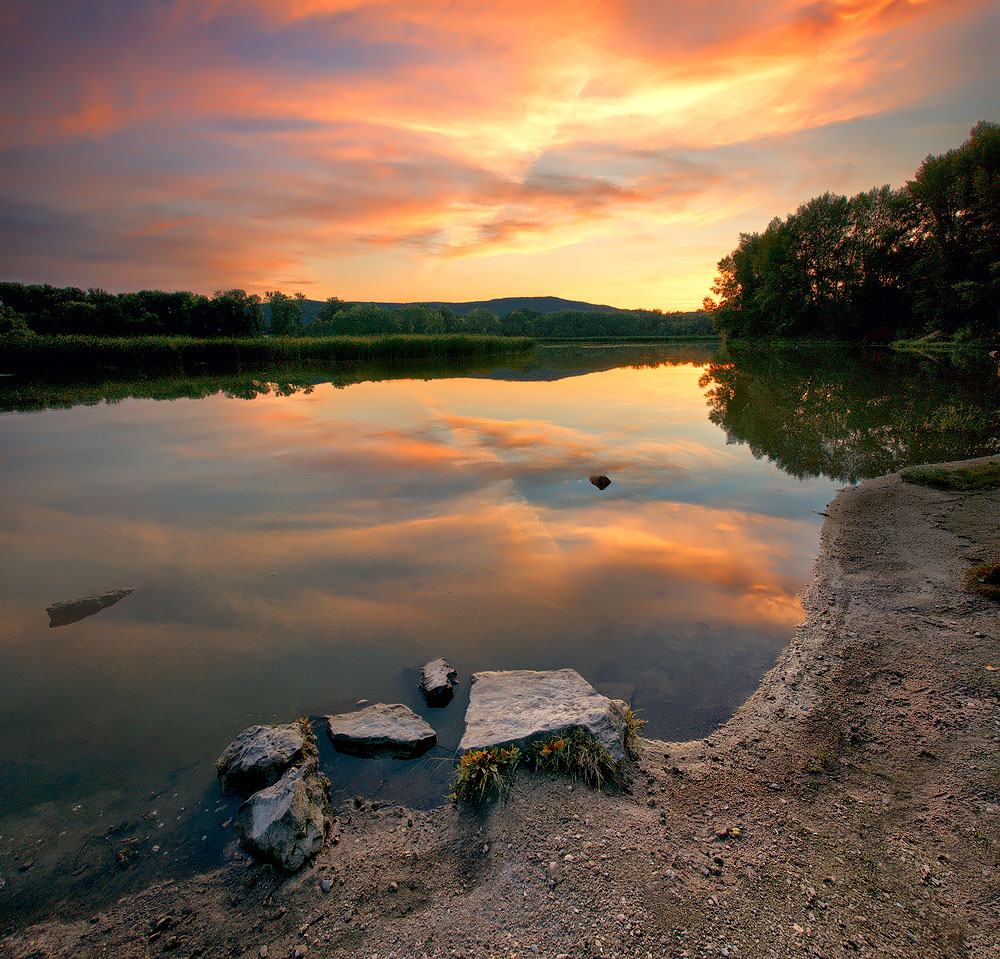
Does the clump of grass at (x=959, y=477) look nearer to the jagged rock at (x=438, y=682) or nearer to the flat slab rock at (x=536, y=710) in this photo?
the flat slab rock at (x=536, y=710)

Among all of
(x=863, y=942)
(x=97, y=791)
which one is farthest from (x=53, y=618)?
(x=863, y=942)

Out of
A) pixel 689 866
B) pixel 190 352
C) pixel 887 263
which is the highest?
pixel 887 263

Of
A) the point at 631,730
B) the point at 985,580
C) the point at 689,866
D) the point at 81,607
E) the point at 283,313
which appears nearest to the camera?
the point at 689,866

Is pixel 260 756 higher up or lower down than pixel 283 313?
lower down

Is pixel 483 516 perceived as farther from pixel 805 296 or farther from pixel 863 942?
pixel 805 296

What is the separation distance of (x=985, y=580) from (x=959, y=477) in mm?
4747

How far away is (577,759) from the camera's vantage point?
10.5 feet

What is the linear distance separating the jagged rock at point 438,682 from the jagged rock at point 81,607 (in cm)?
381

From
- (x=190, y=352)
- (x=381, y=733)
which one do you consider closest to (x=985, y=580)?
(x=381, y=733)

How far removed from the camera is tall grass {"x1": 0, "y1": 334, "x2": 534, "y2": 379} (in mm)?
33438

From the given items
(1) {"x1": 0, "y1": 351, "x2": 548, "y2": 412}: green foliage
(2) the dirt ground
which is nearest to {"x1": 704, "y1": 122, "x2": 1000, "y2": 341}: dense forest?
(1) {"x1": 0, "y1": 351, "x2": 548, "y2": 412}: green foliage

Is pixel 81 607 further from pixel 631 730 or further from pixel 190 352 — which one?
pixel 190 352

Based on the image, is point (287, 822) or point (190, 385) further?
point (190, 385)

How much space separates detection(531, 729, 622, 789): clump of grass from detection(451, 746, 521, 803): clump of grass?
16 cm
